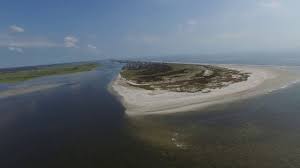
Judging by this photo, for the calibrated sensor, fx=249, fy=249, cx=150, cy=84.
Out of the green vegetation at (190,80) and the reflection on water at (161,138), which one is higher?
the green vegetation at (190,80)

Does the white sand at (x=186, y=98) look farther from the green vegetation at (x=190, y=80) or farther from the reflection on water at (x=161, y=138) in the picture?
the green vegetation at (x=190, y=80)

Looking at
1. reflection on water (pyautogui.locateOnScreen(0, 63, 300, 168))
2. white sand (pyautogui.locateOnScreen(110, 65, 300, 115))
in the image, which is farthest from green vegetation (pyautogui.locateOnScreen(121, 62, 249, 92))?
reflection on water (pyautogui.locateOnScreen(0, 63, 300, 168))

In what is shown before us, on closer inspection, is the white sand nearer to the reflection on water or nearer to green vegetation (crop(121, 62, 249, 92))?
the reflection on water

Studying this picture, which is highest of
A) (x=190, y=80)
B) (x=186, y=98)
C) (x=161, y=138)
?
(x=190, y=80)

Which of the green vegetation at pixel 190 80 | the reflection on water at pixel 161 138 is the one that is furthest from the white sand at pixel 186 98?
the green vegetation at pixel 190 80

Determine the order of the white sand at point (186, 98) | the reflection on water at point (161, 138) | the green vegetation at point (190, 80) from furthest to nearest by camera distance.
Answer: the green vegetation at point (190, 80), the white sand at point (186, 98), the reflection on water at point (161, 138)

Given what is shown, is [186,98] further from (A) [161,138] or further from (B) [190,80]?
Answer: (B) [190,80]

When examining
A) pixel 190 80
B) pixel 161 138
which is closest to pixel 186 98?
pixel 161 138

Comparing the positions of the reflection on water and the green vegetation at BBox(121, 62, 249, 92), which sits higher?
the green vegetation at BBox(121, 62, 249, 92)
